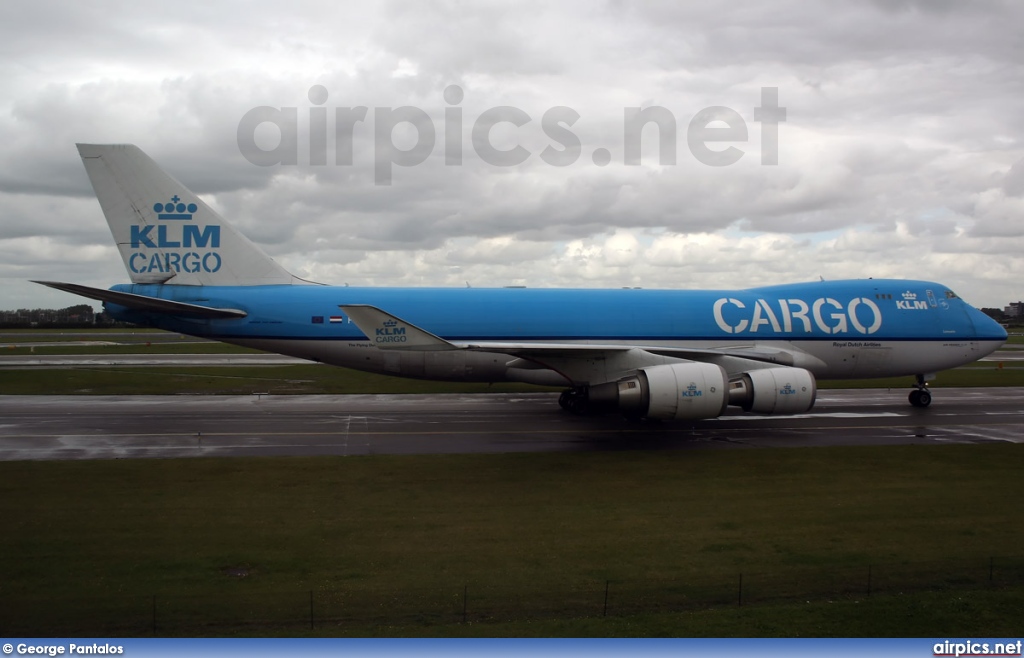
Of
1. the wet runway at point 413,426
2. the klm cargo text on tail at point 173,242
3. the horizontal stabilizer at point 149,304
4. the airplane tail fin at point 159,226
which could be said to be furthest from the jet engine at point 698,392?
the klm cargo text on tail at point 173,242

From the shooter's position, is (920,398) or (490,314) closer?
(490,314)

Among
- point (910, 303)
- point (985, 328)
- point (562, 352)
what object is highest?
point (910, 303)

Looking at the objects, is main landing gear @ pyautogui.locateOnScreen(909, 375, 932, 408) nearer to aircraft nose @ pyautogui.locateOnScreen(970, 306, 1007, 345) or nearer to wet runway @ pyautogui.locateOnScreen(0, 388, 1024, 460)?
wet runway @ pyautogui.locateOnScreen(0, 388, 1024, 460)

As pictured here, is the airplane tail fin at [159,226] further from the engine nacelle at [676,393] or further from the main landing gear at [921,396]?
the main landing gear at [921,396]

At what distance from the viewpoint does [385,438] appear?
2178 cm

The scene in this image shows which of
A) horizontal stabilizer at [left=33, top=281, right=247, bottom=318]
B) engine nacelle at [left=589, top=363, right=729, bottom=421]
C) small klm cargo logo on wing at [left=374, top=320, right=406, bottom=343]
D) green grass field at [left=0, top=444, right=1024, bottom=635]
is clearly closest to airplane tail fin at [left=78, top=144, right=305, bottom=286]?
horizontal stabilizer at [left=33, top=281, right=247, bottom=318]

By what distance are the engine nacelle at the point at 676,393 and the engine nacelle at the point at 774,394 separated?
86cm

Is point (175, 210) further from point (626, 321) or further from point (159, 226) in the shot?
point (626, 321)

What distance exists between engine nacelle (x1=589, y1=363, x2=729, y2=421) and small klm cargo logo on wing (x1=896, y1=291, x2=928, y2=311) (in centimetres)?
1144

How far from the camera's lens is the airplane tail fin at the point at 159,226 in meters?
25.0

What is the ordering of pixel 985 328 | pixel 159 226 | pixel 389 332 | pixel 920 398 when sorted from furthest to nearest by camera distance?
pixel 920 398
pixel 985 328
pixel 159 226
pixel 389 332

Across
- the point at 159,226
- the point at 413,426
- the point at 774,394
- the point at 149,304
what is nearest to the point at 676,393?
the point at 774,394

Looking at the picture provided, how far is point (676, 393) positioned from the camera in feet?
66.2

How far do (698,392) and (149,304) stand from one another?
17.6m
